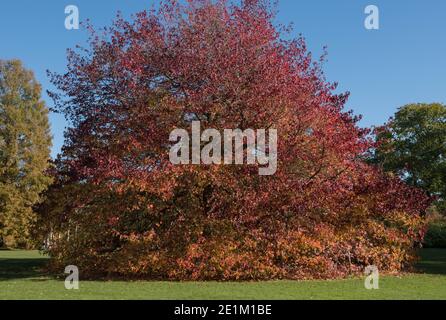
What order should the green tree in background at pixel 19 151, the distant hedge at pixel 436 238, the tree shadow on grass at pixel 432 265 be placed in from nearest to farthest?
the tree shadow on grass at pixel 432 265 < the distant hedge at pixel 436 238 < the green tree in background at pixel 19 151

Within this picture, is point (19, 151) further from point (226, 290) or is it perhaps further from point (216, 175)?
point (226, 290)

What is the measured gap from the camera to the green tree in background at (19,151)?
130ft

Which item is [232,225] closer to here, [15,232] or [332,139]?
[332,139]

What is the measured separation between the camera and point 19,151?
40.9m

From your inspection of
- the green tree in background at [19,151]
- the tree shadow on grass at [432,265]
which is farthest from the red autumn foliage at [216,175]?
the green tree in background at [19,151]

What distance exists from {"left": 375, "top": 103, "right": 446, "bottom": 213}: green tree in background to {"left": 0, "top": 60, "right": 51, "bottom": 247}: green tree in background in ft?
83.2

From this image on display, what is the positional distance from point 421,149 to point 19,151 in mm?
30114

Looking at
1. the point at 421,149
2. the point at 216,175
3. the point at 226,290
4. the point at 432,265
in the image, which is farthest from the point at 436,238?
the point at 226,290

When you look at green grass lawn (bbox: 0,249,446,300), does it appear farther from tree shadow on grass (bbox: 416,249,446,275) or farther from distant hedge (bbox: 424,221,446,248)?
distant hedge (bbox: 424,221,446,248)

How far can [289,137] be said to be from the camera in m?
14.9

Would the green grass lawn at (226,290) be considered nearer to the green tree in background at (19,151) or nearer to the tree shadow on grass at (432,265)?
the tree shadow on grass at (432,265)

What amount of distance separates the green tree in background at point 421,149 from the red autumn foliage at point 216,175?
2346cm

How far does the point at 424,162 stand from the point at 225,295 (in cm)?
3293
